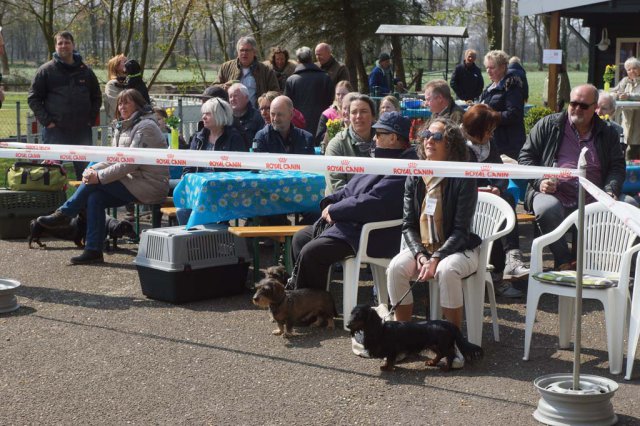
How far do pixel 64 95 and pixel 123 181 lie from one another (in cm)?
304

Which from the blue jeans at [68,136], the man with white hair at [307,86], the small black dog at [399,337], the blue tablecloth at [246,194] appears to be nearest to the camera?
the small black dog at [399,337]

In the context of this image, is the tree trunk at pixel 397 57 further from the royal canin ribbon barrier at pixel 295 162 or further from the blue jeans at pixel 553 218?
the royal canin ribbon barrier at pixel 295 162

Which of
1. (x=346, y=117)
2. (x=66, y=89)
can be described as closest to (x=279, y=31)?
(x=66, y=89)

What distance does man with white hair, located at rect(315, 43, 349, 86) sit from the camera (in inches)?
500

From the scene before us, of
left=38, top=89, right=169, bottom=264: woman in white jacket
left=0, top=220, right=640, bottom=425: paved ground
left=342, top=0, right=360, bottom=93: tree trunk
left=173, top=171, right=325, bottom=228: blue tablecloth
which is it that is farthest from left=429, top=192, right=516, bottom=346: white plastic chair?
left=342, top=0, right=360, bottom=93: tree trunk

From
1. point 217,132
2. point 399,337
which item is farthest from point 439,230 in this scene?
point 217,132

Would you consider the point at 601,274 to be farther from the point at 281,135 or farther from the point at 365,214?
the point at 281,135

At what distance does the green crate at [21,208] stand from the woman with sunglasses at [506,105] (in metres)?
4.35

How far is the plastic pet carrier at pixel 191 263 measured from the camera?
698 centimetres

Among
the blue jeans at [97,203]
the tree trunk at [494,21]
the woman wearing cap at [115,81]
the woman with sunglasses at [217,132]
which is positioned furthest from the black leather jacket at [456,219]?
the tree trunk at [494,21]

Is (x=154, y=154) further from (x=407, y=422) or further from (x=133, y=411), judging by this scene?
(x=407, y=422)

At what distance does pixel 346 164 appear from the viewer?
18.5 feet

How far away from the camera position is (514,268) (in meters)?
7.28

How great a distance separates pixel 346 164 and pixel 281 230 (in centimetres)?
157
